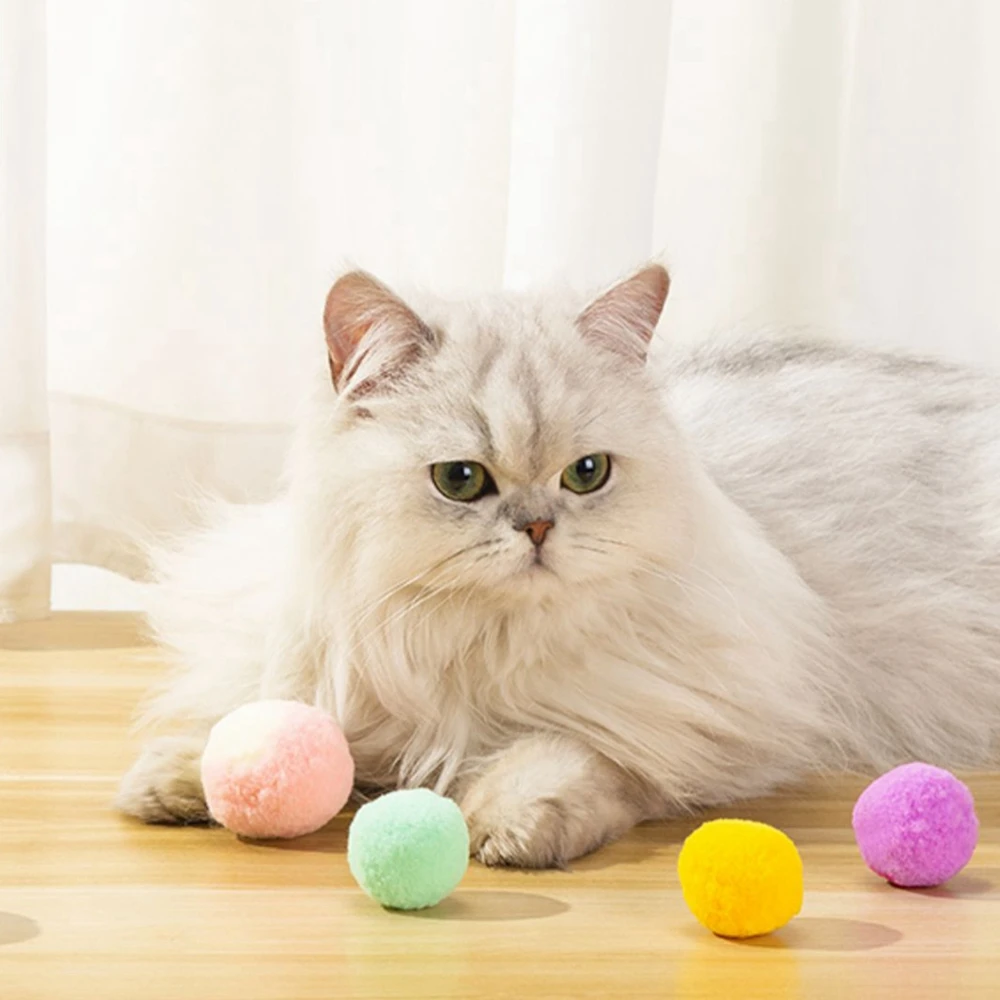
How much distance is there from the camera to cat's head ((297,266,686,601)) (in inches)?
59.6

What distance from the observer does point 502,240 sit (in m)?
2.62

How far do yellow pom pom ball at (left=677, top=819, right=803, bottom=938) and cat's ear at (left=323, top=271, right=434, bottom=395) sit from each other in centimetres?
55

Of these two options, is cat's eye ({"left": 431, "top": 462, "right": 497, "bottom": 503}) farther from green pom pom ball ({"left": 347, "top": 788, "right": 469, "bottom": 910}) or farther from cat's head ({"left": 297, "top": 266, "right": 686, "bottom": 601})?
green pom pom ball ({"left": 347, "top": 788, "right": 469, "bottom": 910})

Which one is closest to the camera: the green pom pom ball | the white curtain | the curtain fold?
the green pom pom ball

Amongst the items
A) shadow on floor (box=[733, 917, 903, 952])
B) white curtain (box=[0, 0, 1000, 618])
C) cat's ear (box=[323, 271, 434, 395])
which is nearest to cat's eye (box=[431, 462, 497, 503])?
cat's ear (box=[323, 271, 434, 395])

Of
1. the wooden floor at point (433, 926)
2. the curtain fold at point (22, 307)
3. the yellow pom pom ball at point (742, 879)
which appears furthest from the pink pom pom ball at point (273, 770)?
the curtain fold at point (22, 307)

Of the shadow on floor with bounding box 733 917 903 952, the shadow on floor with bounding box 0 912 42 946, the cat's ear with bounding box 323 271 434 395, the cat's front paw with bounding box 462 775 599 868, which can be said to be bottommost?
the shadow on floor with bounding box 0 912 42 946

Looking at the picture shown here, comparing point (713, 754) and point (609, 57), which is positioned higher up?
point (609, 57)

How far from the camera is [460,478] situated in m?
1.53

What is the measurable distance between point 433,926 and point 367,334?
0.56 metres

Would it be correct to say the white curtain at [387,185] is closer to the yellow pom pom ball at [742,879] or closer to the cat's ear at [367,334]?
the cat's ear at [367,334]

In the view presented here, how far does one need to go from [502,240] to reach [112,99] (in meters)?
0.64

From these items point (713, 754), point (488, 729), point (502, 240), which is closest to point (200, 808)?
point (488, 729)

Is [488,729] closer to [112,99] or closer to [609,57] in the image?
[609,57]
